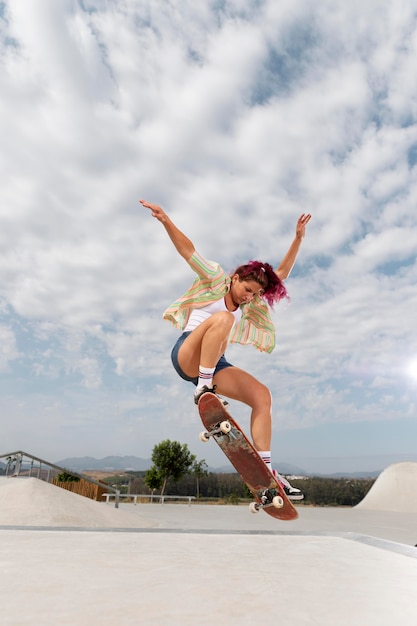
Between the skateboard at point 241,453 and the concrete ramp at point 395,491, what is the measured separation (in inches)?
1185

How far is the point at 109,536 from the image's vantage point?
404cm

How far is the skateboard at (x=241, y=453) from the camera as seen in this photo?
4430mm

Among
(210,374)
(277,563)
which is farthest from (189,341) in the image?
(277,563)

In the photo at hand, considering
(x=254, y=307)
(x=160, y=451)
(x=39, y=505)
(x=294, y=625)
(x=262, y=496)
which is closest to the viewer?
(x=294, y=625)

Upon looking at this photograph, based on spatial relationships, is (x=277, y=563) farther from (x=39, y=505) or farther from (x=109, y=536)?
(x=39, y=505)

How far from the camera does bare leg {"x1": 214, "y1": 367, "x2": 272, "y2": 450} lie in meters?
4.75

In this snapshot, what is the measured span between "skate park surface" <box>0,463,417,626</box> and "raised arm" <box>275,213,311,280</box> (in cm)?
276

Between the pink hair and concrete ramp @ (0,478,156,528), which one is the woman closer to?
the pink hair

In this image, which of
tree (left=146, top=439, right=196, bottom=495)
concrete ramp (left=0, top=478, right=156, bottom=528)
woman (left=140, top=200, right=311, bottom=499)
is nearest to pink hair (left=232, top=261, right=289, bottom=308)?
woman (left=140, top=200, right=311, bottom=499)

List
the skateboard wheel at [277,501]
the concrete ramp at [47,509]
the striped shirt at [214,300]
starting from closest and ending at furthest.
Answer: the skateboard wheel at [277,501] → the striped shirt at [214,300] → the concrete ramp at [47,509]

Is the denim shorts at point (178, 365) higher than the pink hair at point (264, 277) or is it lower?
lower

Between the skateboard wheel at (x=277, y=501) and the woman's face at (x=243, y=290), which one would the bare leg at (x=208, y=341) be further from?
the skateboard wheel at (x=277, y=501)

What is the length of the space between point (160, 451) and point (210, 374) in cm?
3830

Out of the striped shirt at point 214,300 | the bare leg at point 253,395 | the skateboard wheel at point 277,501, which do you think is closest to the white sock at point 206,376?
the bare leg at point 253,395
